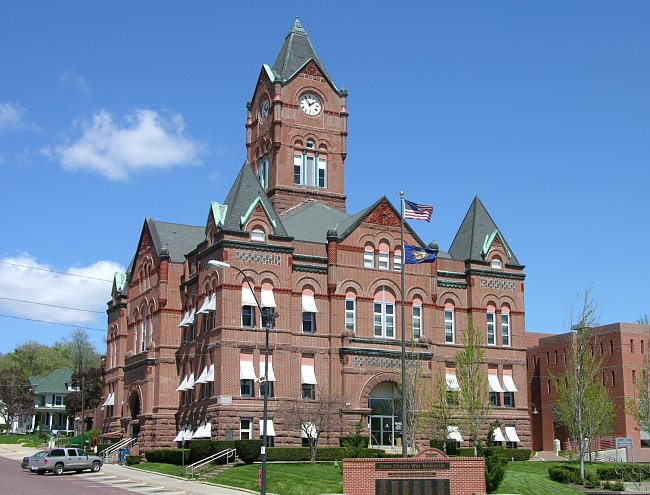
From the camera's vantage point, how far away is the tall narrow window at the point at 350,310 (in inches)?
2508

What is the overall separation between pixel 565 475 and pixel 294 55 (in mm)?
45217

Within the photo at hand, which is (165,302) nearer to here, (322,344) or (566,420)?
(322,344)

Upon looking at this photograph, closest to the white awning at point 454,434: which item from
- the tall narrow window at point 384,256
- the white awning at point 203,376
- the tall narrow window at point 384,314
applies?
the tall narrow window at point 384,314

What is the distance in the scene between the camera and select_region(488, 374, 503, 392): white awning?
2670 inches

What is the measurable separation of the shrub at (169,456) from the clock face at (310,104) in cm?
3169

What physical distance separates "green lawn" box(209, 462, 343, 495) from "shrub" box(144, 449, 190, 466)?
4.94m

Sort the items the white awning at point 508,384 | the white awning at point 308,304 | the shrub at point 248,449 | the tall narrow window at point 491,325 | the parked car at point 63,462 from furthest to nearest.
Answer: the tall narrow window at point 491,325 < the white awning at point 508,384 < the white awning at point 308,304 < the parked car at point 63,462 < the shrub at point 248,449

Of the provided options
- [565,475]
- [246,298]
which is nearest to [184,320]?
[246,298]

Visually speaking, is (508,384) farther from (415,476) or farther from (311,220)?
(415,476)

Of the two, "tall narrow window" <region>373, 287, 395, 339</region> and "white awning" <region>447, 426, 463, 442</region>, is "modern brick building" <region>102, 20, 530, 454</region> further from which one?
"white awning" <region>447, 426, 463, 442</region>

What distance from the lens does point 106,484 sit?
47.2 meters

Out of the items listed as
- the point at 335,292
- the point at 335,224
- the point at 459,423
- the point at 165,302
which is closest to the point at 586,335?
the point at 459,423

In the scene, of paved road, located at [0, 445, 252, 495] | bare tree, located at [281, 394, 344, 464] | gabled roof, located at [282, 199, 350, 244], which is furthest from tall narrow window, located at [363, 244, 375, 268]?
paved road, located at [0, 445, 252, 495]

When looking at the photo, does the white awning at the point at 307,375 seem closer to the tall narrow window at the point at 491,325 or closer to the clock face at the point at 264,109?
the tall narrow window at the point at 491,325
